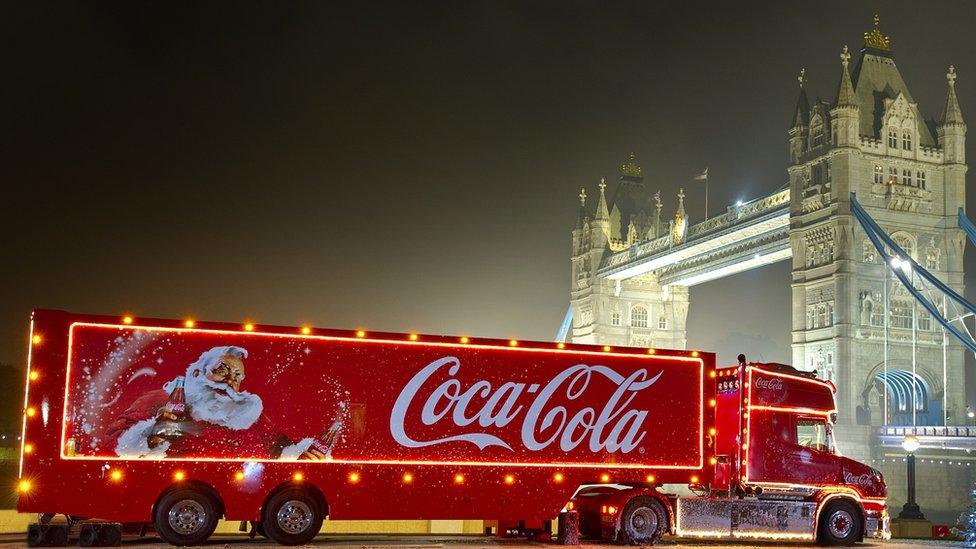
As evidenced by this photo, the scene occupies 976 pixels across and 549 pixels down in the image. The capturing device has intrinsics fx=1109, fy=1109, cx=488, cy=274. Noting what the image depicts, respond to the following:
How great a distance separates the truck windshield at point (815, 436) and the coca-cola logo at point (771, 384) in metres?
0.83

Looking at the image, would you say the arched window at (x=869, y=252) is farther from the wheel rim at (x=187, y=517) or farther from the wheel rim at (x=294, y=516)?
the wheel rim at (x=187, y=517)

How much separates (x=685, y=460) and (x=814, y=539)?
289 cm

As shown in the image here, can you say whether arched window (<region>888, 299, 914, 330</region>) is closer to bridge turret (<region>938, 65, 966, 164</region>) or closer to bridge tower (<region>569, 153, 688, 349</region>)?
bridge turret (<region>938, 65, 966, 164</region>)

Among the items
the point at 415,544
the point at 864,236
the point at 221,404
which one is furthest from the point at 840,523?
the point at 864,236

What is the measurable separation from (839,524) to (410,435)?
8.16m

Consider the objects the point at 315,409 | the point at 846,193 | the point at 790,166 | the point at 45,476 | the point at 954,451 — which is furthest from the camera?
the point at 790,166

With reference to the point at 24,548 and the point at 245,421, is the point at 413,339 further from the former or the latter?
the point at 24,548

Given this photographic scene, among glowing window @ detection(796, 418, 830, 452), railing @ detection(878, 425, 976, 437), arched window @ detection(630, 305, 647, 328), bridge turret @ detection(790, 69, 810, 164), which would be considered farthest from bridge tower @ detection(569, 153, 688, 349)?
glowing window @ detection(796, 418, 830, 452)

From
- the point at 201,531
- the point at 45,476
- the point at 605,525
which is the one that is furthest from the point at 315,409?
the point at 605,525

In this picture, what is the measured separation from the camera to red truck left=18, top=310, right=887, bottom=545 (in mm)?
16516

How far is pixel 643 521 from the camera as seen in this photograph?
1900 centimetres

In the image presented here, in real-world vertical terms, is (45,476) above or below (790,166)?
below

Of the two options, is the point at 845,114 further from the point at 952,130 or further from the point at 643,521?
the point at 643,521

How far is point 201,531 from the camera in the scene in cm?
1697
